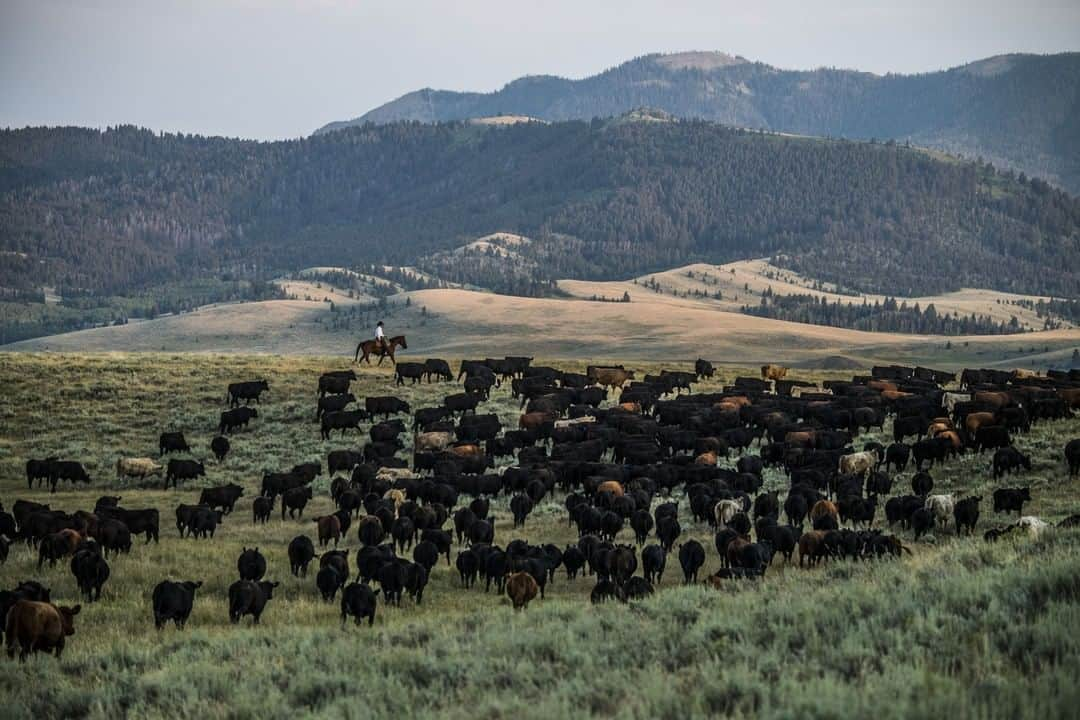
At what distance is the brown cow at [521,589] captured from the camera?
60.7ft

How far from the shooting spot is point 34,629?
14.7m

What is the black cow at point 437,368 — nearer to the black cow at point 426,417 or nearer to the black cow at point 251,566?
the black cow at point 426,417

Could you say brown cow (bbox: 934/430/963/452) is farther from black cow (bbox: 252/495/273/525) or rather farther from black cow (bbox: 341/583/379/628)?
black cow (bbox: 341/583/379/628)

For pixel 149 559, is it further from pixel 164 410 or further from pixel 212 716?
pixel 164 410

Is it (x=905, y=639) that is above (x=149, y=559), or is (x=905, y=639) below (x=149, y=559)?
above

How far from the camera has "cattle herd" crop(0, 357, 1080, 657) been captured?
19.7 meters

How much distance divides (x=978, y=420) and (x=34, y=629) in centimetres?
2798

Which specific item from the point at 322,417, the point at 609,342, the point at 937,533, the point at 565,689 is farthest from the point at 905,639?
the point at 609,342

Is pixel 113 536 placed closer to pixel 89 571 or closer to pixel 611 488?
pixel 89 571

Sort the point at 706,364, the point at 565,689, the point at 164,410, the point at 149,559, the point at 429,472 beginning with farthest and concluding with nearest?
1. the point at 706,364
2. the point at 164,410
3. the point at 429,472
4. the point at 149,559
5. the point at 565,689

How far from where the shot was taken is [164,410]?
144 feet

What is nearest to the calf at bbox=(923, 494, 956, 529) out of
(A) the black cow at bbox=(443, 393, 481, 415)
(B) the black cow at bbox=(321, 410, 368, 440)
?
(A) the black cow at bbox=(443, 393, 481, 415)

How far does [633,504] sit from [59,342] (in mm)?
138997

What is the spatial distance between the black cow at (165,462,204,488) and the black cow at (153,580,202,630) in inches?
693
